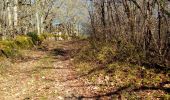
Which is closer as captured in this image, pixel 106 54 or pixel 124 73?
pixel 124 73

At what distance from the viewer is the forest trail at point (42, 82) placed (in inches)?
448

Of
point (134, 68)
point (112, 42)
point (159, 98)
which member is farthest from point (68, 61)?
point (159, 98)

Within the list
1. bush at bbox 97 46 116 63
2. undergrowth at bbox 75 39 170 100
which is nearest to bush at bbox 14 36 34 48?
undergrowth at bbox 75 39 170 100

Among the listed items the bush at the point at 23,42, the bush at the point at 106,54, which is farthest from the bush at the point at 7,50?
the bush at the point at 106,54

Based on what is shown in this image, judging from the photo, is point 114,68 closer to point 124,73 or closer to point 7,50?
point 124,73

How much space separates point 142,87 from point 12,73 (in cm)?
671

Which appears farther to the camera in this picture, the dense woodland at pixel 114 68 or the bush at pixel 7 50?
the bush at pixel 7 50

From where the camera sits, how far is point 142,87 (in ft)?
36.2

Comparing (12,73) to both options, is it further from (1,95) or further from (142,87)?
(142,87)

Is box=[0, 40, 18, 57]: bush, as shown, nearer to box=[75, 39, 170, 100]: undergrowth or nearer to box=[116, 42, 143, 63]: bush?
box=[75, 39, 170, 100]: undergrowth

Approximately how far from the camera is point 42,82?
1334cm

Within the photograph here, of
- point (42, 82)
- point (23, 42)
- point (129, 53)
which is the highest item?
point (129, 53)

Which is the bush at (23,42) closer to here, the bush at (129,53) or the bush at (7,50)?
the bush at (7,50)

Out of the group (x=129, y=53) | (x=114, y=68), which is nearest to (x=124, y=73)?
(x=114, y=68)
